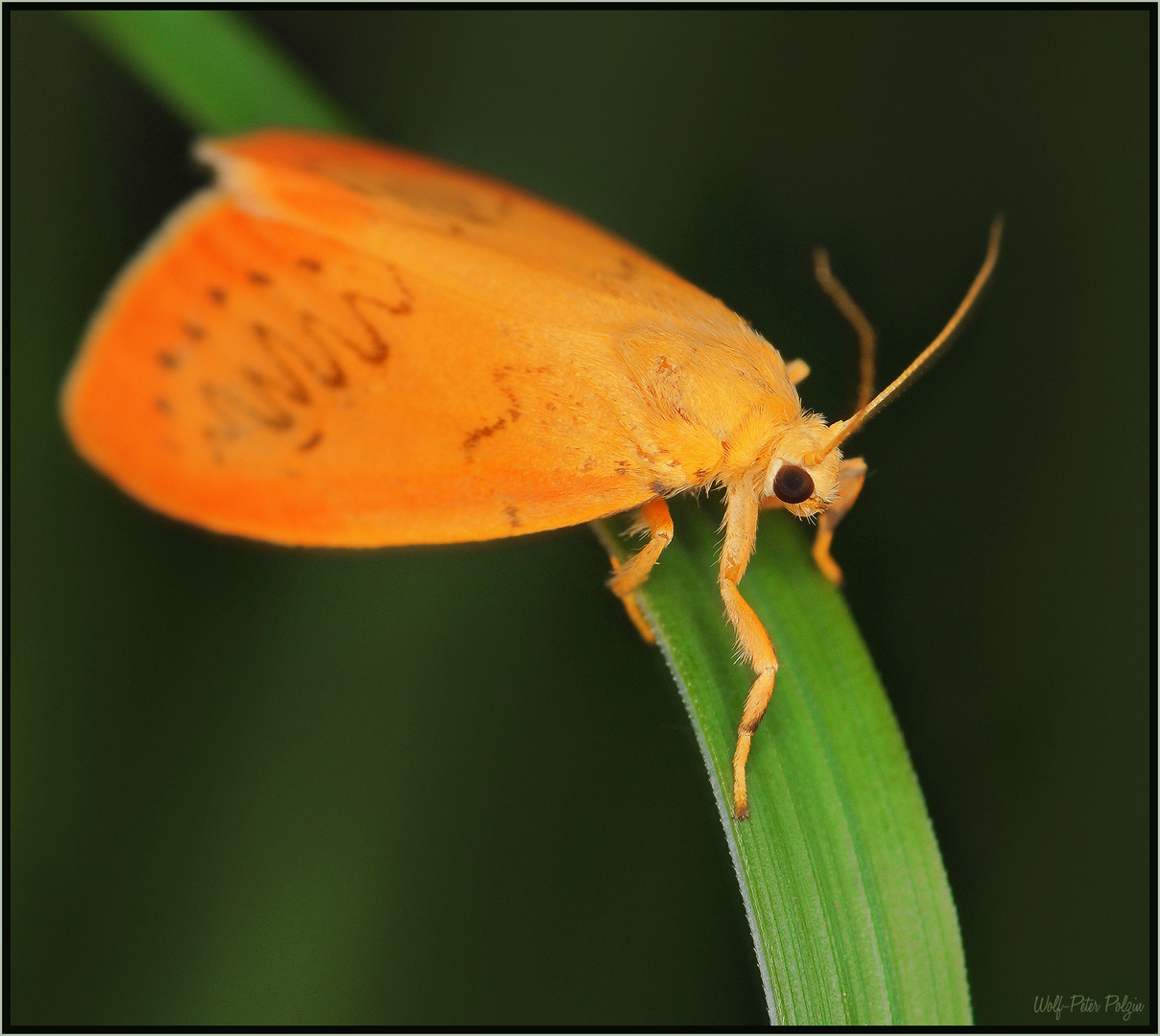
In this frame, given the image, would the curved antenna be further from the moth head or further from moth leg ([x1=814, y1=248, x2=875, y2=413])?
moth leg ([x1=814, y1=248, x2=875, y2=413])

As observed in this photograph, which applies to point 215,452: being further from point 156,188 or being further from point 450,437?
point 156,188

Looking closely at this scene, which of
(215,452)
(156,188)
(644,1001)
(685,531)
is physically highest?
(156,188)

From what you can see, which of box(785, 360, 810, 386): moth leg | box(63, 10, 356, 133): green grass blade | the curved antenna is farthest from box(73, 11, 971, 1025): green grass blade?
box(63, 10, 356, 133): green grass blade

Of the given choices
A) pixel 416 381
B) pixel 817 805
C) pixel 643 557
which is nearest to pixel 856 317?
pixel 643 557

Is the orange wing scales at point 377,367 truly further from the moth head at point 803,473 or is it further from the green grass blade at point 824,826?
the green grass blade at point 824,826

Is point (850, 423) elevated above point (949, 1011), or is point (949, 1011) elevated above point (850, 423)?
point (850, 423)

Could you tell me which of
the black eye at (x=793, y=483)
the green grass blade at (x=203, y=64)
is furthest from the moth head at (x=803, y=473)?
the green grass blade at (x=203, y=64)

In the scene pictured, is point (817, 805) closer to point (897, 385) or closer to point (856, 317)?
point (897, 385)

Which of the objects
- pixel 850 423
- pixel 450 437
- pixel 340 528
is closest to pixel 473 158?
pixel 450 437
